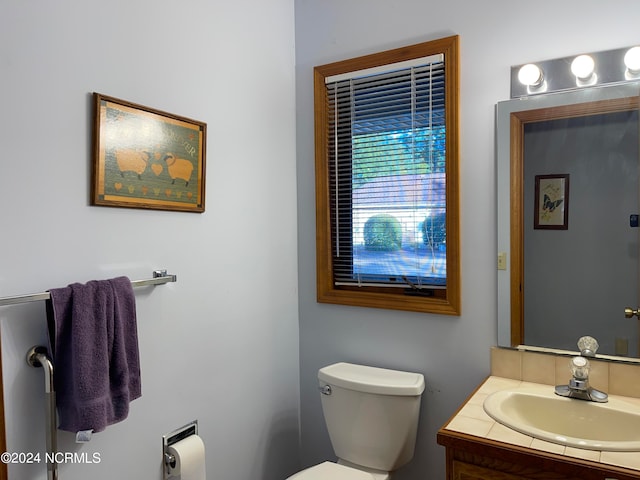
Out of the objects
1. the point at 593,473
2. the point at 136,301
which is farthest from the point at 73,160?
the point at 593,473

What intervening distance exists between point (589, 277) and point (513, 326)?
319 mm

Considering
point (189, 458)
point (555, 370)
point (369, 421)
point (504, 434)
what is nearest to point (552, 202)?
point (555, 370)


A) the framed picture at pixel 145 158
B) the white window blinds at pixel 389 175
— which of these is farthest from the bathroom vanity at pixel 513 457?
the framed picture at pixel 145 158

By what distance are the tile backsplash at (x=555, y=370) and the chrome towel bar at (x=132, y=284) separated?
125 cm

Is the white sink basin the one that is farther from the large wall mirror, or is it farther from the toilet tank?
the toilet tank

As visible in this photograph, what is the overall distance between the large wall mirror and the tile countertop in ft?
0.83

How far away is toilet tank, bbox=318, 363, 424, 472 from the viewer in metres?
1.75

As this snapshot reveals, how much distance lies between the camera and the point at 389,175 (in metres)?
1.99

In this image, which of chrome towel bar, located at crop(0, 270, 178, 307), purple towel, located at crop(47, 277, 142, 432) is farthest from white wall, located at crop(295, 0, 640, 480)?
purple towel, located at crop(47, 277, 142, 432)

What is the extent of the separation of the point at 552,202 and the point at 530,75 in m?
0.47

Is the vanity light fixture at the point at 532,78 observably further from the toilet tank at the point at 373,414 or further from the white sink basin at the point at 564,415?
the toilet tank at the point at 373,414

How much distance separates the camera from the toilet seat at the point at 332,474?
1668 millimetres

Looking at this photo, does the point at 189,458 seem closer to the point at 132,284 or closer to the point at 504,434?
the point at 132,284

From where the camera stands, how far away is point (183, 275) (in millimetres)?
1619
